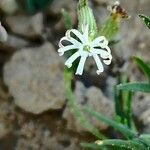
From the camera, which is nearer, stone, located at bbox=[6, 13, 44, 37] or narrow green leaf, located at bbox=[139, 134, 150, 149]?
narrow green leaf, located at bbox=[139, 134, 150, 149]

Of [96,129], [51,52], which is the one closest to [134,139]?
[96,129]

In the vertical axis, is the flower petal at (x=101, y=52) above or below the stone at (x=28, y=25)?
below

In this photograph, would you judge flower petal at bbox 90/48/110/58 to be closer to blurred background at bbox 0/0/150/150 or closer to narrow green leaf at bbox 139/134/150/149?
narrow green leaf at bbox 139/134/150/149

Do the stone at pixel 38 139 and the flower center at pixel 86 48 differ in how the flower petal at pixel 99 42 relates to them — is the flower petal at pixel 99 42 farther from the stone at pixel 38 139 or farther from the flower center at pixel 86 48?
the stone at pixel 38 139

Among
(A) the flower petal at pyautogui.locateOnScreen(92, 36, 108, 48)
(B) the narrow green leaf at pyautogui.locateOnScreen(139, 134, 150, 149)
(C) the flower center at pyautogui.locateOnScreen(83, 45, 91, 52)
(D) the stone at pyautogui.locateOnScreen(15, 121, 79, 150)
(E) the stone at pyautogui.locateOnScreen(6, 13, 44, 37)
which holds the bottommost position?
(D) the stone at pyautogui.locateOnScreen(15, 121, 79, 150)

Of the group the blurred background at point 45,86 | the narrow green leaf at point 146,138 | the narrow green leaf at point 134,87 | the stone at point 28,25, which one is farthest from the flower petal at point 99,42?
the stone at point 28,25

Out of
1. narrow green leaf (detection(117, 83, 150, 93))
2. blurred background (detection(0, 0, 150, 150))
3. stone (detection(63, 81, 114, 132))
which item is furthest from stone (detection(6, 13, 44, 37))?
narrow green leaf (detection(117, 83, 150, 93))

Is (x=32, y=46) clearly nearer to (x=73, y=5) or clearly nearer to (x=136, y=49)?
(x=73, y=5)

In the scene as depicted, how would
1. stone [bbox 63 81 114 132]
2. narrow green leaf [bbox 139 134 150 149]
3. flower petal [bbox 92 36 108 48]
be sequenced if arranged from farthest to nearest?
stone [bbox 63 81 114 132] < narrow green leaf [bbox 139 134 150 149] < flower petal [bbox 92 36 108 48]
